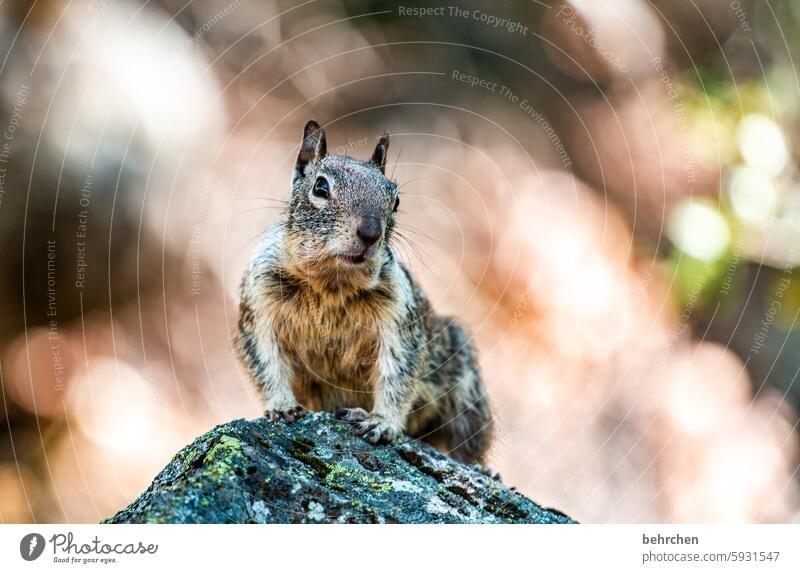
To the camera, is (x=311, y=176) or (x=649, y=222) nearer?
(x=311, y=176)

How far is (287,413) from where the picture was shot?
4.34 m

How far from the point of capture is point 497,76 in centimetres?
861

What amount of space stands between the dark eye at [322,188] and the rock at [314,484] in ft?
4.09

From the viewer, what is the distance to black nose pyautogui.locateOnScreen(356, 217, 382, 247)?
14.1 feet

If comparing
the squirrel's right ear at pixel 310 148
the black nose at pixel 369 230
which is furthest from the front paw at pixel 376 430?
the squirrel's right ear at pixel 310 148

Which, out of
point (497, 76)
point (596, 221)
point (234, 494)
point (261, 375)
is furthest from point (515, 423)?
point (234, 494)

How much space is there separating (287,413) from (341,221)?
3.48 feet

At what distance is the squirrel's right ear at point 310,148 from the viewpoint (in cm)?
509

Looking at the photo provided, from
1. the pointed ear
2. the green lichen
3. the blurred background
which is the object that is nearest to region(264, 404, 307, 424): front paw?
the green lichen

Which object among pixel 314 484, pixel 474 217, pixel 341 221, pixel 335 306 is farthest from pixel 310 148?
pixel 474 217

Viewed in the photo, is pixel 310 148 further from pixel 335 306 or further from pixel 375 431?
pixel 375 431
